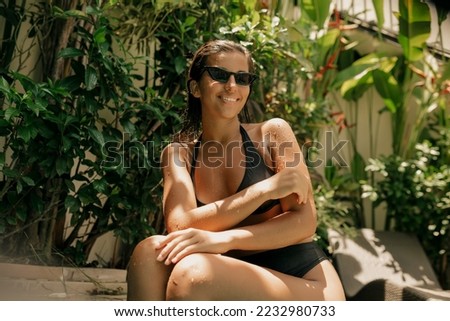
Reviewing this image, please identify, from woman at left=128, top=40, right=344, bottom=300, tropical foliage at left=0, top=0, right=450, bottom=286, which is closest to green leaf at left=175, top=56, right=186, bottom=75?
tropical foliage at left=0, top=0, right=450, bottom=286

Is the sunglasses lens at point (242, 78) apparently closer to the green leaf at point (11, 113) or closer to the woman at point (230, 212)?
the woman at point (230, 212)

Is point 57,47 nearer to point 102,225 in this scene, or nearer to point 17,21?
point 17,21

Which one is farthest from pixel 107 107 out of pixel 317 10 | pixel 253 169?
pixel 317 10

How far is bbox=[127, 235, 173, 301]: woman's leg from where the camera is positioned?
6.32ft

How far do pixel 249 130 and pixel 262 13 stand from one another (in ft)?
7.58

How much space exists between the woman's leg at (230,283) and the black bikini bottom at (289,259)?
0.09m

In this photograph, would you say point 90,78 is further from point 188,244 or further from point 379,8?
point 379,8

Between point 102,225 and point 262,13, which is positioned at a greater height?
point 262,13

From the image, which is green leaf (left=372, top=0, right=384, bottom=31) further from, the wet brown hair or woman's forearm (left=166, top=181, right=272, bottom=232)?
woman's forearm (left=166, top=181, right=272, bottom=232)

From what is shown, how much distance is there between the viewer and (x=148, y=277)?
193 centimetres

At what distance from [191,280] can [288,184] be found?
1.71 feet

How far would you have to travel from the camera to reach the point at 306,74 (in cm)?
469

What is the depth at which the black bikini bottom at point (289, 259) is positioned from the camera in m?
2.17

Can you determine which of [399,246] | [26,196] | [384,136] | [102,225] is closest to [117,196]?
[102,225]
